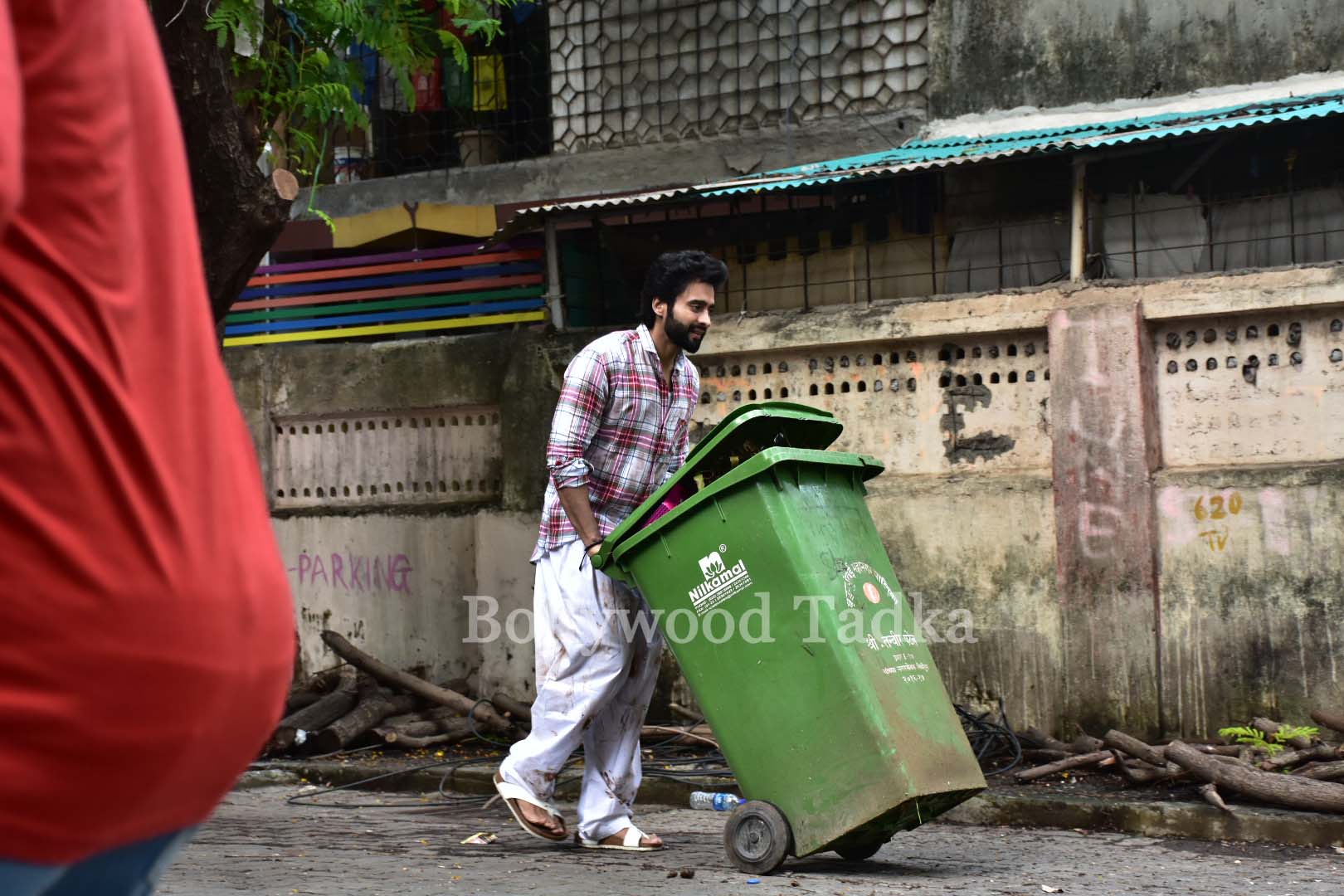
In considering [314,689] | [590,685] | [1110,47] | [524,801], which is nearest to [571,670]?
[590,685]

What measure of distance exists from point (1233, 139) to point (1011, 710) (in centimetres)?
308

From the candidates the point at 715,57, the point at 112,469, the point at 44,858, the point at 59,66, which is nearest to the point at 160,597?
the point at 112,469

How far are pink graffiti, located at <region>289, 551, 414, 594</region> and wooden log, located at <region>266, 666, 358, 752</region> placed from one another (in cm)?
76

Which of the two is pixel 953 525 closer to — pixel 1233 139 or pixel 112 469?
pixel 1233 139

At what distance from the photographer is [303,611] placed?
9.46m

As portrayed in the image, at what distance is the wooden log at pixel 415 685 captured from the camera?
318 inches

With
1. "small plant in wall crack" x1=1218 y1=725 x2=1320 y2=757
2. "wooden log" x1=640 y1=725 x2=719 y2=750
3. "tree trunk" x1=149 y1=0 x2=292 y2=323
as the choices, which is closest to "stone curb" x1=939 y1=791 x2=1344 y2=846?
"small plant in wall crack" x1=1218 y1=725 x2=1320 y2=757

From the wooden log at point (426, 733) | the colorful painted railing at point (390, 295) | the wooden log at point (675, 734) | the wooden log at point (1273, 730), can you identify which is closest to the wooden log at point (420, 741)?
the wooden log at point (426, 733)

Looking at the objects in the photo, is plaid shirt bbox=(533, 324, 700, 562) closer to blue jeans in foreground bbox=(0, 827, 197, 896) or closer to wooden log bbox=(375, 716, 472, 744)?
wooden log bbox=(375, 716, 472, 744)

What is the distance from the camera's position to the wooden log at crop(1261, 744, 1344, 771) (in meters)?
6.15

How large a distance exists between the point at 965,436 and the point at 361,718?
11.5 feet

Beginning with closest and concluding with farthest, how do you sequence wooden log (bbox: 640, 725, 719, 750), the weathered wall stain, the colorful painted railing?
wooden log (bbox: 640, 725, 719, 750) → the weathered wall stain → the colorful painted railing

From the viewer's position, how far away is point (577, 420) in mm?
5258

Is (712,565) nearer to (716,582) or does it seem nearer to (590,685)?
(716,582)
